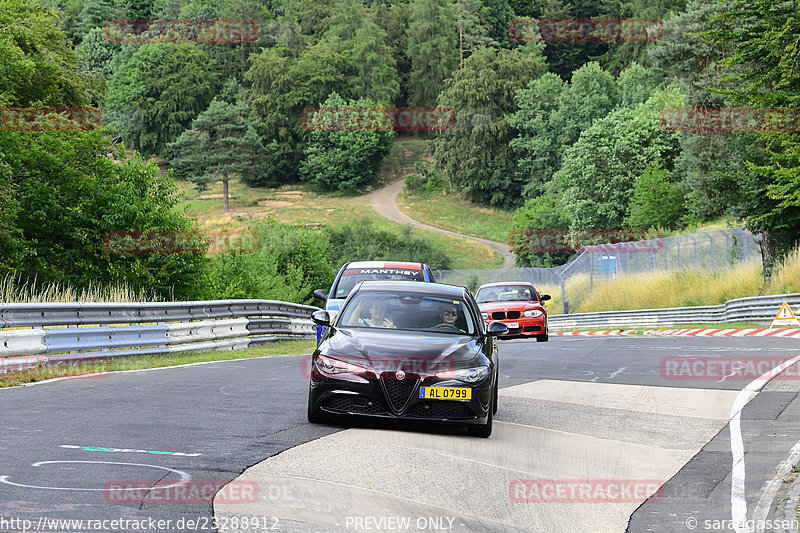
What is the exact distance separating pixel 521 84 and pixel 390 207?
20.2 meters

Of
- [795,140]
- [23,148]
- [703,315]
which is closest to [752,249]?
[703,315]

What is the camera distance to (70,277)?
1391 inches

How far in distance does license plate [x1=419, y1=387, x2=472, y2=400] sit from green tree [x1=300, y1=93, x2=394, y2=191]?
395 ft

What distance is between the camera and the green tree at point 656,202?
237 ft

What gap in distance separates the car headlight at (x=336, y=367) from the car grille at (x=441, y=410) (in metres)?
0.58

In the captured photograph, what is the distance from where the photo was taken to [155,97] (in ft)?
468

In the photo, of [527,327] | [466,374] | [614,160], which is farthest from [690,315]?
[614,160]

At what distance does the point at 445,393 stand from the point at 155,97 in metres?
140

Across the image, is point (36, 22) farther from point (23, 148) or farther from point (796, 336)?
point (796, 336)

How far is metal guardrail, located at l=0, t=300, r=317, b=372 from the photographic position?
570 inches
